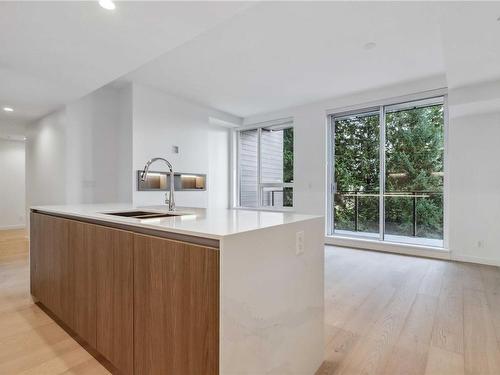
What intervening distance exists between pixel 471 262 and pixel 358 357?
3.44 m

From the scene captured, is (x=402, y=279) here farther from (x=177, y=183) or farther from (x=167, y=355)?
(x=177, y=183)

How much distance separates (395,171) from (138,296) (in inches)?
185

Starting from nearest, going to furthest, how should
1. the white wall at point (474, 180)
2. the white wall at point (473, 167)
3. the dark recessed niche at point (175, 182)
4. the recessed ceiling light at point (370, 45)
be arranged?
the recessed ceiling light at point (370, 45), the white wall at point (473, 167), the white wall at point (474, 180), the dark recessed niche at point (175, 182)

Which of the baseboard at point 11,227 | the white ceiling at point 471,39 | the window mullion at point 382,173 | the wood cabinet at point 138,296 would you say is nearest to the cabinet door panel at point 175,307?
the wood cabinet at point 138,296

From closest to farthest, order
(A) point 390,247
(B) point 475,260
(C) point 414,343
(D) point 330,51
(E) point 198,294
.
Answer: (E) point 198,294 → (C) point 414,343 → (D) point 330,51 → (B) point 475,260 → (A) point 390,247

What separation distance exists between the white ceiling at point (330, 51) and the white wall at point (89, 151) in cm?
87

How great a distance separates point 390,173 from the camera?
4.87 meters

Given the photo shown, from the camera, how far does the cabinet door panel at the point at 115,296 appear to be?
1.47 metres

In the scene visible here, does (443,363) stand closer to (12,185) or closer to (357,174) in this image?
(357,174)

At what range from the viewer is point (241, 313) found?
3.65 ft

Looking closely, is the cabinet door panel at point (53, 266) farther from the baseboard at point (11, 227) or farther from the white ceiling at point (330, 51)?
the baseboard at point (11, 227)

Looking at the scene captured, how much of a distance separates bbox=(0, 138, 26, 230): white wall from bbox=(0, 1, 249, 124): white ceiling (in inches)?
186

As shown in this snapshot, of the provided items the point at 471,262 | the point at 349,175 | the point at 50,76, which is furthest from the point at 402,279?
the point at 50,76

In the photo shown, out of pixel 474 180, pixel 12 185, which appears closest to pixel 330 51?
pixel 474 180
